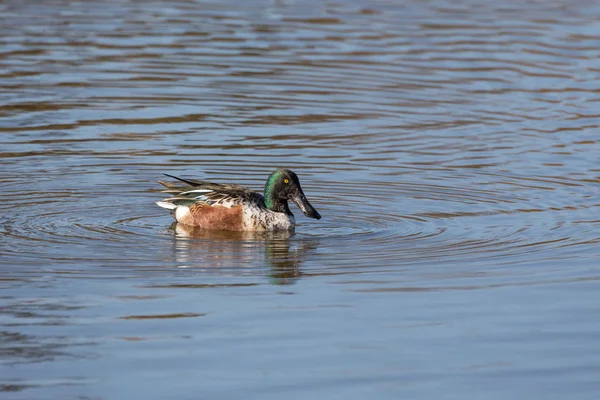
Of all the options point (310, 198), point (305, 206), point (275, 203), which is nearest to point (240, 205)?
point (275, 203)

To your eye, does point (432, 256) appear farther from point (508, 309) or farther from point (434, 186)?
point (434, 186)

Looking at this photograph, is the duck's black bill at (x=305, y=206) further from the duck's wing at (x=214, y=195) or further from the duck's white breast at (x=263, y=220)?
the duck's wing at (x=214, y=195)

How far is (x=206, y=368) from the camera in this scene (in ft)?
26.5

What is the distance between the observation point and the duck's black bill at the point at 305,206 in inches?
497

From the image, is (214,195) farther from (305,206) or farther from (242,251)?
(242,251)

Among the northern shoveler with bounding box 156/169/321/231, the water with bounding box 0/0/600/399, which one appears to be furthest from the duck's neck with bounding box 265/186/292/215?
the water with bounding box 0/0/600/399

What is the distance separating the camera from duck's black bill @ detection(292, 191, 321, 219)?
12.6m

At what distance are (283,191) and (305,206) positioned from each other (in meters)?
0.31

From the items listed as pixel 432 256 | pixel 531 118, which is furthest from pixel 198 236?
pixel 531 118

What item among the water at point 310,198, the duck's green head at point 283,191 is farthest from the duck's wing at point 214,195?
the water at point 310,198

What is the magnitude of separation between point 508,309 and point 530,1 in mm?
18933

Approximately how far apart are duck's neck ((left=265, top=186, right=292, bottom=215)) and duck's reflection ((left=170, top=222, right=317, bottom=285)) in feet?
0.99

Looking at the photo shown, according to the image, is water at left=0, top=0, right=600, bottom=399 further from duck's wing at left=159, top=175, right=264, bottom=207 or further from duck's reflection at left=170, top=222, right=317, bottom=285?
duck's wing at left=159, top=175, right=264, bottom=207

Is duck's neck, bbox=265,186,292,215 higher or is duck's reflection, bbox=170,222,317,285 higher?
duck's neck, bbox=265,186,292,215
